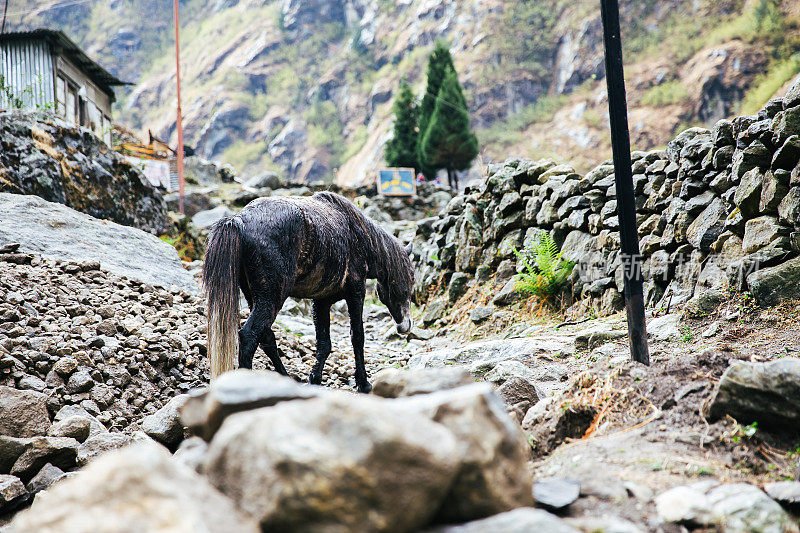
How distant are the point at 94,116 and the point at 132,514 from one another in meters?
23.6

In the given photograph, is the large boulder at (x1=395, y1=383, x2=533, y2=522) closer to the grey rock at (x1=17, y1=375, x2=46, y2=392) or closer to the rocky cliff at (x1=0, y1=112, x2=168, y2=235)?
the grey rock at (x1=17, y1=375, x2=46, y2=392)

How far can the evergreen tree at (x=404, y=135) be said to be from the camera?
1236 inches

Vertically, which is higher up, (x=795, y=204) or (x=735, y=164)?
(x=735, y=164)

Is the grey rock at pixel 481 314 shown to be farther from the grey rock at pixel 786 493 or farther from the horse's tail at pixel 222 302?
the grey rock at pixel 786 493

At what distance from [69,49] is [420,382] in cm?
2120

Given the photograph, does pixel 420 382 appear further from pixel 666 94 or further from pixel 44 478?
pixel 666 94

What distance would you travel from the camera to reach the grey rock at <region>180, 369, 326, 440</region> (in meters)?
1.87

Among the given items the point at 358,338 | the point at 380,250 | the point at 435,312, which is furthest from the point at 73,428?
the point at 435,312

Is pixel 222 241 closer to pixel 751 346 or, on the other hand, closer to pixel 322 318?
pixel 322 318

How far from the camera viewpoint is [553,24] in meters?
57.4

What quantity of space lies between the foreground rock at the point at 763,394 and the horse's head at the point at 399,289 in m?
3.71

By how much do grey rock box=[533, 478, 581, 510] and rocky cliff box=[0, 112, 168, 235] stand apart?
28.2ft

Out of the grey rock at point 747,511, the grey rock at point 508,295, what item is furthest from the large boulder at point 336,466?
the grey rock at point 508,295

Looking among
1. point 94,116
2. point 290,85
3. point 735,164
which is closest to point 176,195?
point 94,116
